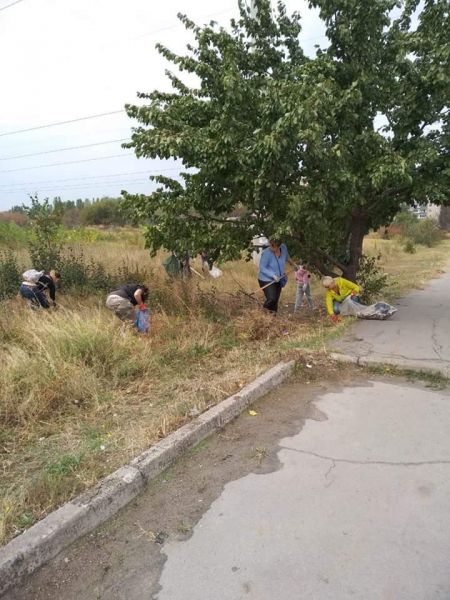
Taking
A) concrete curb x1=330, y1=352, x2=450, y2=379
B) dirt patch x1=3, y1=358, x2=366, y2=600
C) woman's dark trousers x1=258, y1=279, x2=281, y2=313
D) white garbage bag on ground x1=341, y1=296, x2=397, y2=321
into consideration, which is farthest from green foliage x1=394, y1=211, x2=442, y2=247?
dirt patch x1=3, y1=358, x2=366, y2=600

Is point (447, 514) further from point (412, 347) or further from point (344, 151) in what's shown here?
point (344, 151)

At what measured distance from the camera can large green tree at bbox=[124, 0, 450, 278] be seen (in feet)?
22.4

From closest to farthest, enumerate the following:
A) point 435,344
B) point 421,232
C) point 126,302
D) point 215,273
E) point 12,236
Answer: point 435,344, point 126,302, point 215,273, point 12,236, point 421,232

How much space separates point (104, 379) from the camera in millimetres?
5168

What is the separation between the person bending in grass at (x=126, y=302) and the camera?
7398 mm

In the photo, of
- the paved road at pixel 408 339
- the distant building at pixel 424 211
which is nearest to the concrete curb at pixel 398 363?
the paved road at pixel 408 339

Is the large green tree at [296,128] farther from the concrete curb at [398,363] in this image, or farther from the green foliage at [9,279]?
the green foliage at [9,279]

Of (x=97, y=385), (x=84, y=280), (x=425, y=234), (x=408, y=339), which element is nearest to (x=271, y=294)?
(x=408, y=339)

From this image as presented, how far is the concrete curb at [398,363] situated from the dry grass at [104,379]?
0.43 metres

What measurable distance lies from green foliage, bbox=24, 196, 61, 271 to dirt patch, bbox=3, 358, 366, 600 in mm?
7539

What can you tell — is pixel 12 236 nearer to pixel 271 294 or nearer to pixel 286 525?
pixel 271 294

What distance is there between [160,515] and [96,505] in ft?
1.32

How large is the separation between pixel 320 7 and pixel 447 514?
7937 millimetres

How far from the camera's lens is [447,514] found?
280 cm
